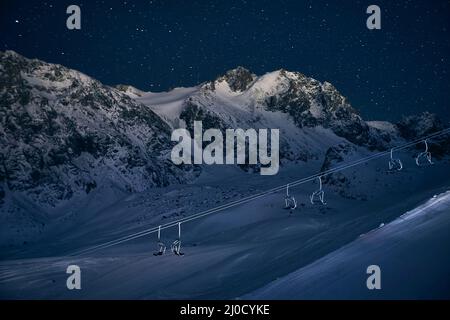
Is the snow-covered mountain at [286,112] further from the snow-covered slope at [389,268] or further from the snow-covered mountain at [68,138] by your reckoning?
the snow-covered slope at [389,268]

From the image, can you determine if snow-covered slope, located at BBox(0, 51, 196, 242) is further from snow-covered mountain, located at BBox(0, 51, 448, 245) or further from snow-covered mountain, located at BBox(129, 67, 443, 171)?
snow-covered mountain, located at BBox(129, 67, 443, 171)

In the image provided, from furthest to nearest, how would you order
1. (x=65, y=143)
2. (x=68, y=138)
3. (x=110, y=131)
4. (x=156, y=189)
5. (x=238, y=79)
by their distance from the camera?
(x=238, y=79) → (x=110, y=131) → (x=68, y=138) → (x=65, y=143) → (x=156, y=189)

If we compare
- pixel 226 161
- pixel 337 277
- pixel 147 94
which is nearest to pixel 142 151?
pixel 226 161

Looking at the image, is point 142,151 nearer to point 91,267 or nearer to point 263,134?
point 263,134

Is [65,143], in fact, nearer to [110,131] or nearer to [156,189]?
[110,131]

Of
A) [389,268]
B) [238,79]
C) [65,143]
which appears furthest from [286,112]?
[389,268]

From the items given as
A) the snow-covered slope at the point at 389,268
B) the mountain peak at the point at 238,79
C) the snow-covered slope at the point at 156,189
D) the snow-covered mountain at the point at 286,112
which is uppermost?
the mountain peak at the point at 238,79

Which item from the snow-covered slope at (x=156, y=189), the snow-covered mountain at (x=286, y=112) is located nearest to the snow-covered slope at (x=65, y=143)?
the snow-covered slope at (x=156, y=189)

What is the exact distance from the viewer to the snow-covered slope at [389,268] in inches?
313

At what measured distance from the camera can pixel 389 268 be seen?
9.09m

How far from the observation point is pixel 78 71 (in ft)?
390

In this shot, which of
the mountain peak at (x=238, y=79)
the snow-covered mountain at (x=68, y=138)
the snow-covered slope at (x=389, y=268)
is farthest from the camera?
the mountain peak at (x=238, y=79)

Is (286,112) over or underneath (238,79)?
underneath

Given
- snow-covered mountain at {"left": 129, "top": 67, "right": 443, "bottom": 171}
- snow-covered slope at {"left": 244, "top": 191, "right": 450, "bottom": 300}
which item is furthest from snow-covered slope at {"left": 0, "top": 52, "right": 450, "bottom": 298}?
snow-covered slope at {"left": 244, "top": 191, "right": 450, "bottom": 300}
